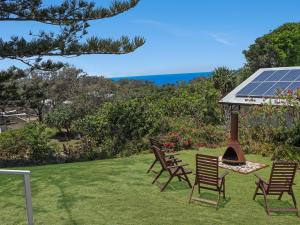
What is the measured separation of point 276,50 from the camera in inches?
1487

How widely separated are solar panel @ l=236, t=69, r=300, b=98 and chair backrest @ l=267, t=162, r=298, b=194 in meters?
7.16

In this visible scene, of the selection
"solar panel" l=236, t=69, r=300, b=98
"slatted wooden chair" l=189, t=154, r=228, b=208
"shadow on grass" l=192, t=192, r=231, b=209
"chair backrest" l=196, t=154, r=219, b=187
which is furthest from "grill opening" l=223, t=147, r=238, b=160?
"solar panel" l=236, t=69, r=300, b=98

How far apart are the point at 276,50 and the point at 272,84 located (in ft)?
81.9

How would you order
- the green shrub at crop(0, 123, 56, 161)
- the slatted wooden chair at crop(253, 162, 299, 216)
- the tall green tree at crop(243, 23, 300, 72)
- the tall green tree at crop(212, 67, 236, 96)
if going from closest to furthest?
the slatted wooden chair at crop(253, 162, 299, 216) → the green shrub at crop(0, 123, 56, 161) → the tall green tree at crop(212, 67, 236, 96) → the tall green tree at crop(243, 23, 300, 72)

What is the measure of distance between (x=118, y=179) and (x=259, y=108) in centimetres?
660

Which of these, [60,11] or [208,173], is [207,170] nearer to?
[208,173]

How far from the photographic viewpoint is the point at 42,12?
1159 cm

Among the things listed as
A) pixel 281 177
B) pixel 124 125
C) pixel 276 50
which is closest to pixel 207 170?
pixel 281 177

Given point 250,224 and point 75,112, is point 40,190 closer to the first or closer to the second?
point 250,224

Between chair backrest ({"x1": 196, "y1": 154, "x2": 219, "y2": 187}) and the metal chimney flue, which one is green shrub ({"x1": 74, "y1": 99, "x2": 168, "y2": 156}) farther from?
chair backrest ({"x1": 196, "y1": 154, "x2": 219, "y2": 187})

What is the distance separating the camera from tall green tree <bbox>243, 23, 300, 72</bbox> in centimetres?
3812

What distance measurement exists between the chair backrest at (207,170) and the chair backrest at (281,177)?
964mm

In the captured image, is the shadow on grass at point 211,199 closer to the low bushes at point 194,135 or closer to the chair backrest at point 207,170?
the chair backrest at point 207,170

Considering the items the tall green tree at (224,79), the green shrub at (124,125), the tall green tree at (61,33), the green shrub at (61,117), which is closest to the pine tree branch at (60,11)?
the tall green tree at (61,33)
